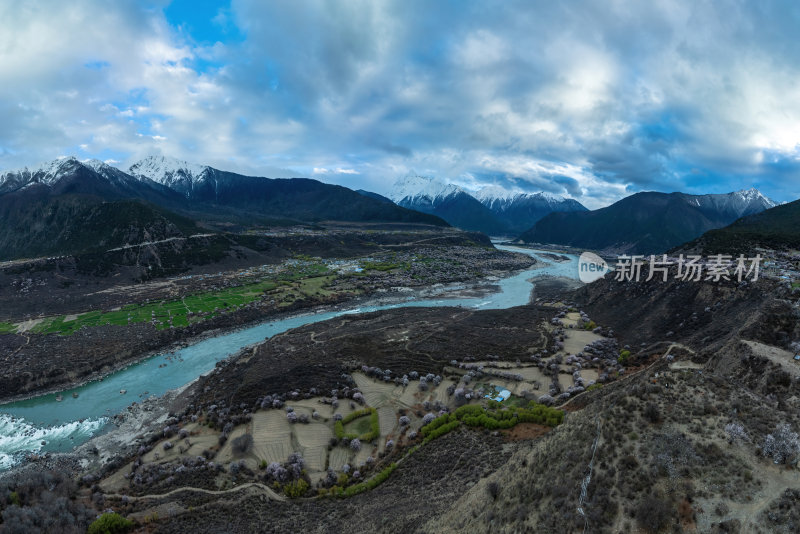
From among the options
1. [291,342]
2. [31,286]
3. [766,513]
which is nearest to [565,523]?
[766,513]

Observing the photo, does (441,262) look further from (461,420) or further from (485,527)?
(485,527)

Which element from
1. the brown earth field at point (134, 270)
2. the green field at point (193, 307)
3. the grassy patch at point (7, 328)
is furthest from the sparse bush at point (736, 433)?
the brown earth field at point (134, 270)

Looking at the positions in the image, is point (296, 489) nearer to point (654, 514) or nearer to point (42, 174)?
point (654, 514)

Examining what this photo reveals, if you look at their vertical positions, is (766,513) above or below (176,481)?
above

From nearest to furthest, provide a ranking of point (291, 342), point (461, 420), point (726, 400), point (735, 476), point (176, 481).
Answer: point (735, 476) < point (726, 400) < point (176, 481) < point (461, 420) < point (291, 342)

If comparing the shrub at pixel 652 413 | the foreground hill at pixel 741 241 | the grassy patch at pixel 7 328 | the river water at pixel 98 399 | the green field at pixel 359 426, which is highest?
the foreground hill at pixel 741 241

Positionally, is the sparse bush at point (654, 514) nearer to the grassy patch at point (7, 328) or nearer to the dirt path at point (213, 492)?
the dirt path at point (213, 492)

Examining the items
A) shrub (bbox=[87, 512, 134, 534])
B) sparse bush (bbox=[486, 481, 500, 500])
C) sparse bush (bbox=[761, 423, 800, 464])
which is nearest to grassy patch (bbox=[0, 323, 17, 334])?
shrub (bbox=[87, 512, 134, 534])
